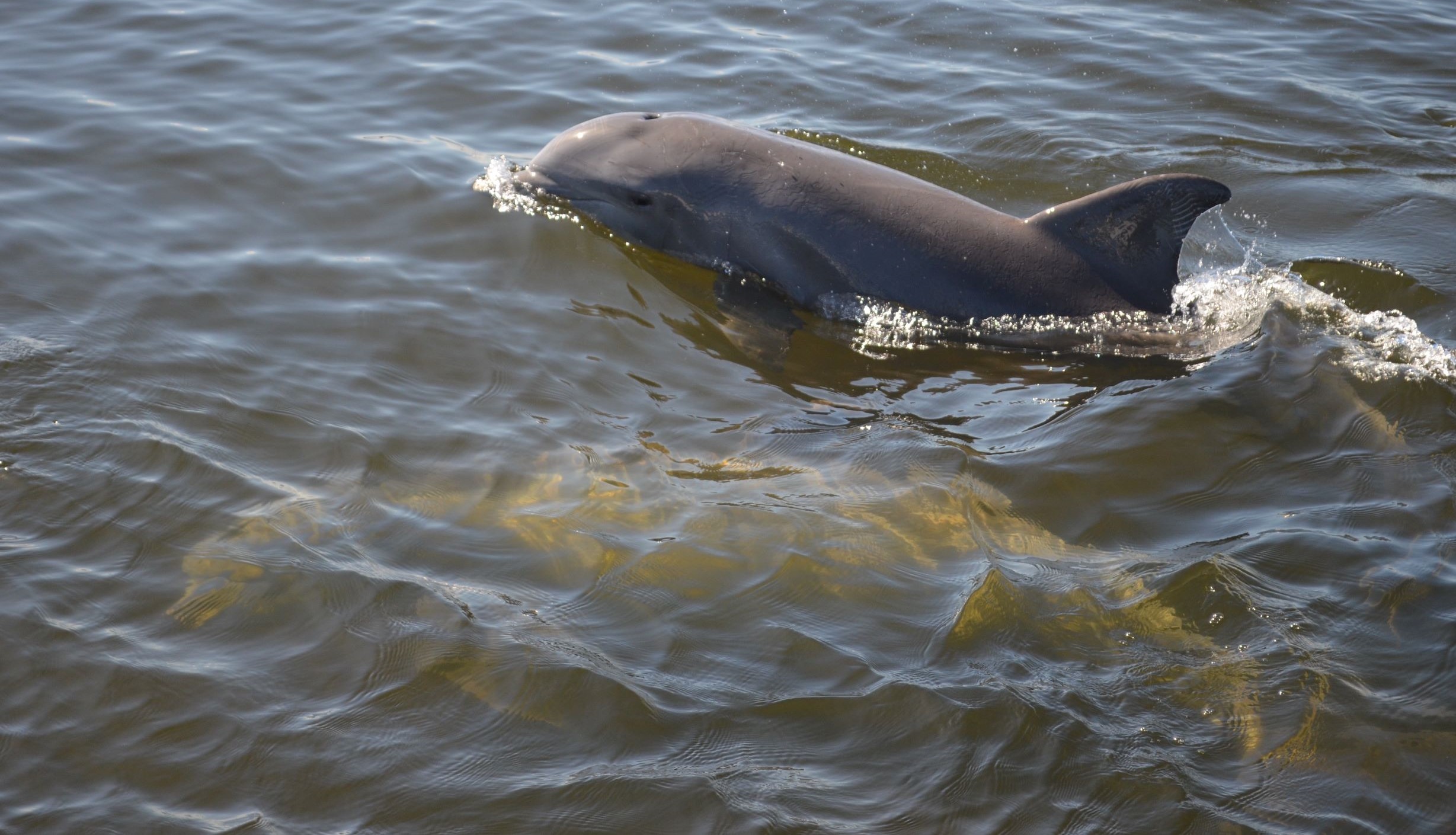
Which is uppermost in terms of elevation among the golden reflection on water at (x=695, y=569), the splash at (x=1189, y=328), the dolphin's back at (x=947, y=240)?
the dolphin's back at (x=947, y=240)

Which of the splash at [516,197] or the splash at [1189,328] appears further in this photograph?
the splash at [516,197]

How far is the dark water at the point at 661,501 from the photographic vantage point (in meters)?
4.40

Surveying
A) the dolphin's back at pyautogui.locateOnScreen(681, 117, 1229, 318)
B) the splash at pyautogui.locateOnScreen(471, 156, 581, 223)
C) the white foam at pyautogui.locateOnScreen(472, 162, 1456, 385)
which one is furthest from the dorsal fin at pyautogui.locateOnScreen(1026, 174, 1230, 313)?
the splash at pyautogui.locateOnScreen(471, 156, 581, 223)

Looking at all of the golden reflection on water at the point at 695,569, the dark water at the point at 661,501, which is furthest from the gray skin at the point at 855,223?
the golden reflection on water at the point at 695,569

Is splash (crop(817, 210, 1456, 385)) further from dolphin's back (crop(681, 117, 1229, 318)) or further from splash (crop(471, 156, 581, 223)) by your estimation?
splash (crop(471, 156, 581, 223))

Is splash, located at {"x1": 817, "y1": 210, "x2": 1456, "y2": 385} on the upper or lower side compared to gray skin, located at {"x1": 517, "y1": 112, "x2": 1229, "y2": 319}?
lower

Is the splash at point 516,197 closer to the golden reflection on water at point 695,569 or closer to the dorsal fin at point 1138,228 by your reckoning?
the golden reflection on water at point 695,569

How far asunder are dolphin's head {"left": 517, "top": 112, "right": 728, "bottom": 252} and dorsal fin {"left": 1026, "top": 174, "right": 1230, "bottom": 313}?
244 centimetres

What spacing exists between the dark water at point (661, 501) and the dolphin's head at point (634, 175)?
22 cm

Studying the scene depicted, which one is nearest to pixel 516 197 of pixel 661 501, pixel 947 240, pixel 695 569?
pixel 947 240

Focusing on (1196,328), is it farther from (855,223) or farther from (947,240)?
(855,223)

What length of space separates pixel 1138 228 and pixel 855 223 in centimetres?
180

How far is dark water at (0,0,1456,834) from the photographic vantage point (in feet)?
14.4

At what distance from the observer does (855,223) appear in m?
7.84
